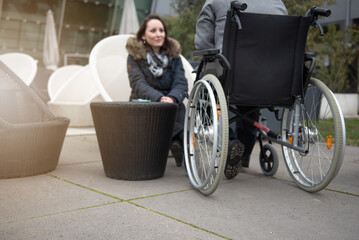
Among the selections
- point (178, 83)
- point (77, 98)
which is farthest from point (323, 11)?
point (77, 98)

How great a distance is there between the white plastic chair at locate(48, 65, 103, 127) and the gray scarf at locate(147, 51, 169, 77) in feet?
8.74

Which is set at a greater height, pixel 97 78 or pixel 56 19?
pixel 56 19

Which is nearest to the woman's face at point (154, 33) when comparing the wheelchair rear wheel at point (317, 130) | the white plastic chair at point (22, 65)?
the wheelchair rear wheel at point (317, 130)

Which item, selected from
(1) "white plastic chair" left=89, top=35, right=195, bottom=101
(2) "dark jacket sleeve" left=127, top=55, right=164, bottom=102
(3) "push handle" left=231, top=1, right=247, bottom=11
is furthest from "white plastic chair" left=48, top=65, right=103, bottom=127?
(3) "push handle" left=231, top=1, right=247, bottom=11

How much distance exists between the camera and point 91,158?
3826 millimetres

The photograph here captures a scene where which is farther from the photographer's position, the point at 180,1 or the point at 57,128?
the point at 180,1

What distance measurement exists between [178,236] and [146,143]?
112 centimetres

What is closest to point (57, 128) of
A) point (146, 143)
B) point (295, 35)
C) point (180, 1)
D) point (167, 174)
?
point (146, 143)

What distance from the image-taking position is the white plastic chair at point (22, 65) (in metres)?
7.40

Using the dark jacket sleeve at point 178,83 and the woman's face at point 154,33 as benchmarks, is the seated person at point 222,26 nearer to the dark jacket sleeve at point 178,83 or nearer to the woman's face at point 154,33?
the dark jacket sleeve at point 178,83

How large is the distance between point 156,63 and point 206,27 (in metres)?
0.84

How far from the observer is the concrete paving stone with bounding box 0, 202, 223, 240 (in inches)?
71.9

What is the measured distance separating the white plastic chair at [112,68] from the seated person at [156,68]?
1.66 feet

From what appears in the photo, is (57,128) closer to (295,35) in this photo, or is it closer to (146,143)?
(146,143)
